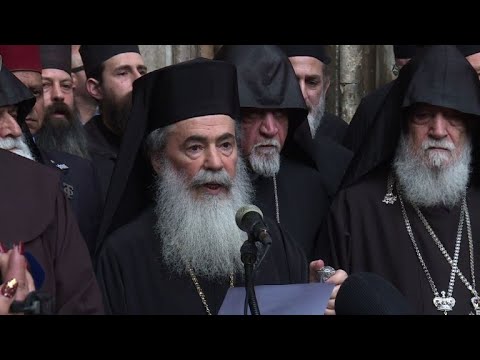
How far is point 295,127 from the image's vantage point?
270 inches

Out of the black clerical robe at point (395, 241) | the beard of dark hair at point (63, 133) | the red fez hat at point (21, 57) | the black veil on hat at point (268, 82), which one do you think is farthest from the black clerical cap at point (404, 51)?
the red fez hat at point (21, 57)

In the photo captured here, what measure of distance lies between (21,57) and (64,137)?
0.73m

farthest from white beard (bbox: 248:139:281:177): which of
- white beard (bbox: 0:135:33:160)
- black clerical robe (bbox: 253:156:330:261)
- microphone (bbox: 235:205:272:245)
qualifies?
microphone (bbox: 235:205:272:245)

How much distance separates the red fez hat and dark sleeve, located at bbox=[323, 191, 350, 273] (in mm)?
1912

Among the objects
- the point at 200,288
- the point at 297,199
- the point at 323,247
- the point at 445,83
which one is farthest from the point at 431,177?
the point at 200,288

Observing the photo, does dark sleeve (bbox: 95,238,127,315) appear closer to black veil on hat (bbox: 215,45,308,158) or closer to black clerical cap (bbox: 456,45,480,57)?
black veil on hat (bbox: 215,45,308,158)

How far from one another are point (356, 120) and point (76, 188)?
91.9 inches

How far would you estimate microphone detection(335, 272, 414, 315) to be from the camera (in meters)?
3.90

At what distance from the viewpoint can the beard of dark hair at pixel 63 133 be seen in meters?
7.46

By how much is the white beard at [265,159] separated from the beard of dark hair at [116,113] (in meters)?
1.54

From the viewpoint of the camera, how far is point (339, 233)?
20.6 ft

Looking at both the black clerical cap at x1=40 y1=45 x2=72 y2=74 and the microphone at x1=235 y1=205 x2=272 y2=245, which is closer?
the microphone at x1=235 y1=205 x2=272 y2=245

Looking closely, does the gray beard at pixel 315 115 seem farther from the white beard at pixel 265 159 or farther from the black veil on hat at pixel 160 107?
the black veil on hat at pixel 160 107
